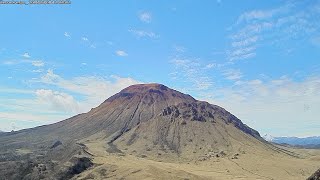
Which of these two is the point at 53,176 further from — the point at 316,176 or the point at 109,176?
the point at 316,176

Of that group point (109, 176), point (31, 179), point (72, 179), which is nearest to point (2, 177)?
point (31, 179)

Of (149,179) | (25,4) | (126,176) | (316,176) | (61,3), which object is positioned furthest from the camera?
(126,176)

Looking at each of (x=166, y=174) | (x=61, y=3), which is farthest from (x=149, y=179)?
(x=61, y=3)

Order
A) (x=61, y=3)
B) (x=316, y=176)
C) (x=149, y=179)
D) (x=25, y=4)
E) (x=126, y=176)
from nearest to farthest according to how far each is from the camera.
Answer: (x=316, y=176) → (x=25, y=4) → (x=61, y=3) → (x=149, y=179) → (x=126, y=176)

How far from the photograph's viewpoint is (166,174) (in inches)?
7741

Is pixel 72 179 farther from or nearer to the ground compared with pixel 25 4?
nearer to the ground

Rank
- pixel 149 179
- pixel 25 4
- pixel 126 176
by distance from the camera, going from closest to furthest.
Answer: pixel 25 4, pixel 149 179, pixel 126 176

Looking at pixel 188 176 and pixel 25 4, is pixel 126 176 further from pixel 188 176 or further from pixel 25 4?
pixel 25 4

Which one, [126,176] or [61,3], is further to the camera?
[126,176]

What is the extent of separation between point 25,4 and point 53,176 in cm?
10293

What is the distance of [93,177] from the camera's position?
7849 inches

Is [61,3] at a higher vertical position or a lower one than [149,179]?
higher

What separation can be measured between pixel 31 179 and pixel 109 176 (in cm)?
3871

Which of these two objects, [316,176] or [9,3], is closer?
[316,176]
